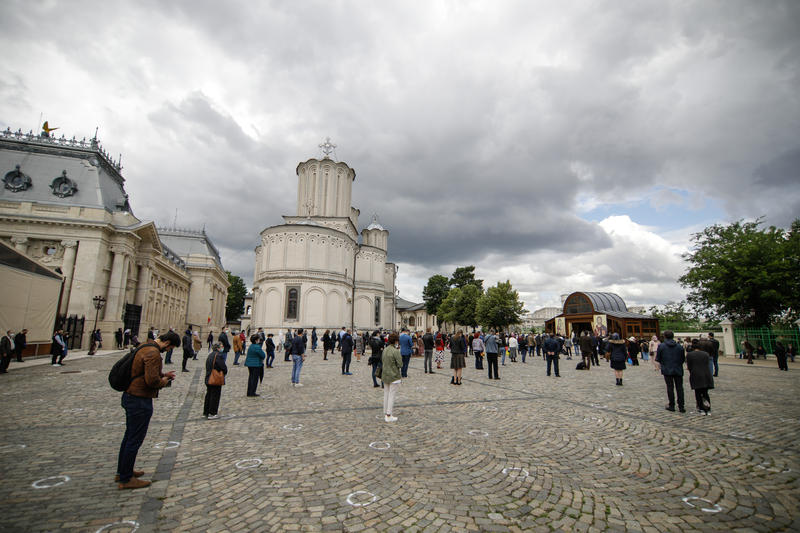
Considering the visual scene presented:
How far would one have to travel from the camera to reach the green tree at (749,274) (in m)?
25.0

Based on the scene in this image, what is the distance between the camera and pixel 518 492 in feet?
12.7

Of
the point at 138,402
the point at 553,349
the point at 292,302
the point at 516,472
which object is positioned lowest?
the point at 516,472

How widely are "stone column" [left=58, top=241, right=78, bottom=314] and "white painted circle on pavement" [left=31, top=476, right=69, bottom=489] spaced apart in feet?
98.4

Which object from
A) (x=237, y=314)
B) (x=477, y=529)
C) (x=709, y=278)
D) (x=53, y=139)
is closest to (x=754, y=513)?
(x=477, y=529)

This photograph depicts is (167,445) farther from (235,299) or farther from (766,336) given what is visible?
(235,299)

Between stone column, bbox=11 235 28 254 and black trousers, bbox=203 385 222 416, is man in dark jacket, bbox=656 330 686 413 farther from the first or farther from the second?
stone column, bbox=11 235 28 254

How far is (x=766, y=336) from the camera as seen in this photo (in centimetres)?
2338

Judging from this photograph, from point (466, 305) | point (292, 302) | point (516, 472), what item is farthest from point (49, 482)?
point (466, 305)

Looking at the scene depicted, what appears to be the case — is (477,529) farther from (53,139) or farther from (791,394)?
(53,139)

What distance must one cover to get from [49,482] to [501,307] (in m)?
46.6

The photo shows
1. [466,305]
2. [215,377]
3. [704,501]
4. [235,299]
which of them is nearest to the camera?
[704,501]

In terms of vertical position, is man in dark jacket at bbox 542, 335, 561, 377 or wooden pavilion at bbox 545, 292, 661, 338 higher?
wooden pavilion at bbox 545, 292, 661, 338

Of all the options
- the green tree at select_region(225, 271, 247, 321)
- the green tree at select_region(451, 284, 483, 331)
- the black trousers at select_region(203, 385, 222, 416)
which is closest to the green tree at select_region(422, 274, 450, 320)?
the green tree at select_region(451, 284, 483, 331)

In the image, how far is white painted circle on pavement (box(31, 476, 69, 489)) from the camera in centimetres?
391
